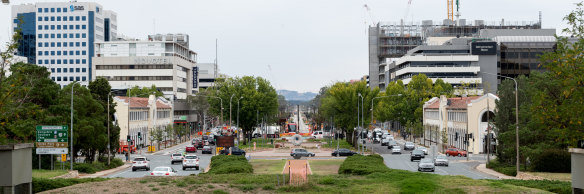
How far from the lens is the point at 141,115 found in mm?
111375

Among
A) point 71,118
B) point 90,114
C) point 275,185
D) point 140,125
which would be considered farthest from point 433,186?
point 140,125

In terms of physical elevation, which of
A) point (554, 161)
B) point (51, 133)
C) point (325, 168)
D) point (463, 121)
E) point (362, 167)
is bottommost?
point (325, 168)

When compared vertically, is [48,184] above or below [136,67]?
below

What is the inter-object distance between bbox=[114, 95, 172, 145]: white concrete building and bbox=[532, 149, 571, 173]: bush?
58507mm

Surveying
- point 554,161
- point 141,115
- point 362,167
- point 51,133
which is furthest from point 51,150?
point 141,115

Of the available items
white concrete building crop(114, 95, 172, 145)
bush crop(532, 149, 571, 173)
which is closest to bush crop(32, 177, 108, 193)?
bush crop(532, 149, 571, 173)

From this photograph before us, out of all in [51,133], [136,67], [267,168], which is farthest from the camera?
[136,67]

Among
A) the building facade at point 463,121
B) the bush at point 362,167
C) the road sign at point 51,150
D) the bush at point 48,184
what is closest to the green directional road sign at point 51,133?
the road sign at point 51,150

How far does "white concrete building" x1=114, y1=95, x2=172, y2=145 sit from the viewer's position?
3989 inches

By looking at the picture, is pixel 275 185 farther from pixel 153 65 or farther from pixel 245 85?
pixel 153 65

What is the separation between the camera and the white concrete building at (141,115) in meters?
101

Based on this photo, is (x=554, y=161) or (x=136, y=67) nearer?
(x=554, y=161)

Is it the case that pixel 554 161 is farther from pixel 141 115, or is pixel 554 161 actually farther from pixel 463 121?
pixel 141 115

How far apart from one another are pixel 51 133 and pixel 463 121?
2601 inches
